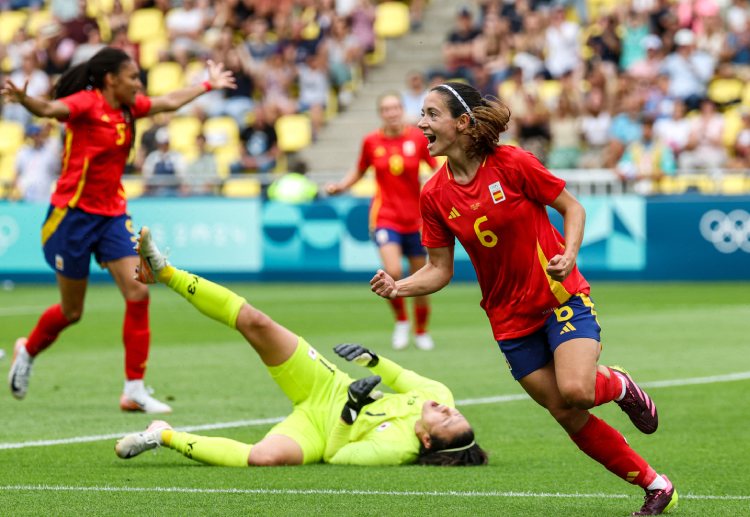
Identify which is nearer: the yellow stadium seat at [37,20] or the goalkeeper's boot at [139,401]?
the goalkeeper's boot at [139,401]

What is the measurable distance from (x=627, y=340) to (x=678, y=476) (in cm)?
737

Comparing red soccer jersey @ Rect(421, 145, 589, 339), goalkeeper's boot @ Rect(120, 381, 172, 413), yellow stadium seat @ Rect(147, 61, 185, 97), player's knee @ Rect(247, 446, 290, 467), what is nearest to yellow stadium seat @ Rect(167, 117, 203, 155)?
yellow stadium seat @ Rect(147, 61, 185, 97)

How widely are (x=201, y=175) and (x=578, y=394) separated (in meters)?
18.9

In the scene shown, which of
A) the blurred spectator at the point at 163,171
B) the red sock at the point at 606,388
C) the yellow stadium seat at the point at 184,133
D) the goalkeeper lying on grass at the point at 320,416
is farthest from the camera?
the yellow stadium seat at the point at 184,133

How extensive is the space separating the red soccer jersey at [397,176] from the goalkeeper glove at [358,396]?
21.1 ft

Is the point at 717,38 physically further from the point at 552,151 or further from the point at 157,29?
the point at 157,29

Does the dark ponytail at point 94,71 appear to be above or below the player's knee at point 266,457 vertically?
above

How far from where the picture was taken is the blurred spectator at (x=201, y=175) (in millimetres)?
24031

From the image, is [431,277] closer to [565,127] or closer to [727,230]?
[727,230]

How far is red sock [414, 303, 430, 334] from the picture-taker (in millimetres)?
14602

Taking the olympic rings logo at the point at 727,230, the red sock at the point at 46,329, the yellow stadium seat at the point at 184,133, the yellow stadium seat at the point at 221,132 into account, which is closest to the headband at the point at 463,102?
the red sock at the point at 46,329

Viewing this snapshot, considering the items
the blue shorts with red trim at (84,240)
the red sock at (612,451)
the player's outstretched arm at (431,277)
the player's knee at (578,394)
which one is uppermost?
the player's outstretched arm at (431,277)

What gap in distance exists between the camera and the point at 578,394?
6.38 meters

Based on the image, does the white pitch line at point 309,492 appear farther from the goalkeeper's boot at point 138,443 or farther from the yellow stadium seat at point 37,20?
the yellow stadium seat at point 37,20
